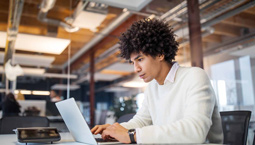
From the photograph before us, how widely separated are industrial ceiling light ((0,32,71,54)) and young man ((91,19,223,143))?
2714 millimetres

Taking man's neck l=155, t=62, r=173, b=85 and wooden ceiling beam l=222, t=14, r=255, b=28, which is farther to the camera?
wooden ceiling beam l=222, t=14, r=255, b=28

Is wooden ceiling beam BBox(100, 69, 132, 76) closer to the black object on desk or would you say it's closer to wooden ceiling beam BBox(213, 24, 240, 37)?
wooden ceiling beam BBox(213, 24, 240, 37)

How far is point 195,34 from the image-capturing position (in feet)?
13.0

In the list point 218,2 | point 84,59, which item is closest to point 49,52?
point 84,59

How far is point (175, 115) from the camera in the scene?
136 cm

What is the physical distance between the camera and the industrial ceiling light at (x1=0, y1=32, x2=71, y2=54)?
3.93 meters

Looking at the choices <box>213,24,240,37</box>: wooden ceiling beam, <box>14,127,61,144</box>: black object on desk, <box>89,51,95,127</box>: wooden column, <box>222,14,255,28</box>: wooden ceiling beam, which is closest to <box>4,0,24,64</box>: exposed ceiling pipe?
<box>89,51,95,127</box>: wooden column

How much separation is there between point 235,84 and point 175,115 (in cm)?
230

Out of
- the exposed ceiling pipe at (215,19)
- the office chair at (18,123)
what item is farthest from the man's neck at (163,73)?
the exposed ceiling pipe at (215,19)

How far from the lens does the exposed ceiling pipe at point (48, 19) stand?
4044 mm

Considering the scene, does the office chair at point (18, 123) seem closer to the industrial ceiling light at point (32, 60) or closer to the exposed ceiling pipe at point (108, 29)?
the industrial ceiling light at point (32, 60)

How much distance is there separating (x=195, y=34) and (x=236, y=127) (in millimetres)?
2475

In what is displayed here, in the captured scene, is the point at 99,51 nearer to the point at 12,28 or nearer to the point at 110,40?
the point at 110,40

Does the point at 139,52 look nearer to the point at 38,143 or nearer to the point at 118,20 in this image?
the point at 38,143
